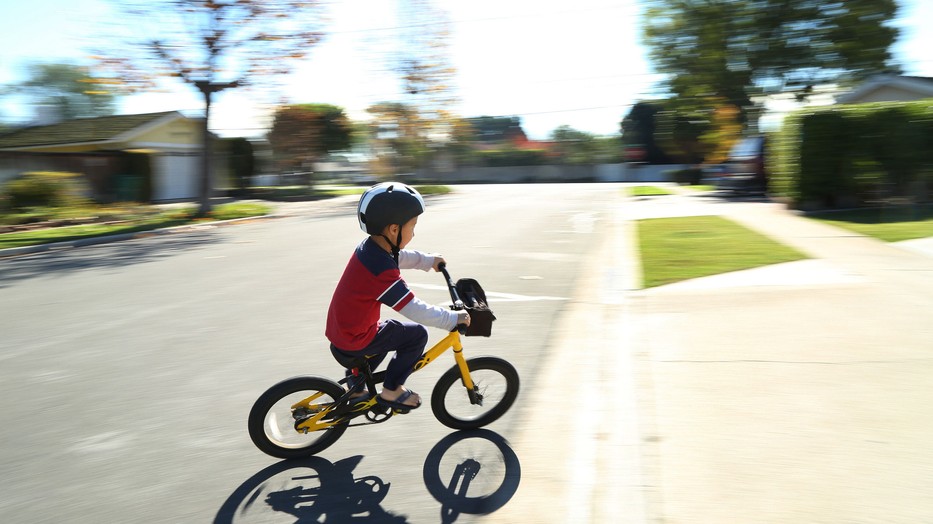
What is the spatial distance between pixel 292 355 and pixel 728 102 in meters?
32.4

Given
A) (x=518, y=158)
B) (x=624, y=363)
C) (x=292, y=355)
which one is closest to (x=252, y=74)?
(x=292, y=355)

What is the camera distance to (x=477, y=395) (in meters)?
4.32

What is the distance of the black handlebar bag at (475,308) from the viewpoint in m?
3.95

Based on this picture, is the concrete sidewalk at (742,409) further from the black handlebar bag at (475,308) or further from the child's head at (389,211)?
the child's head at (389,211)

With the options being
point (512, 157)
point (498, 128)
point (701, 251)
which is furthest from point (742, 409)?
point (498, 128)

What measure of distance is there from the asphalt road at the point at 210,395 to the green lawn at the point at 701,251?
47.3 inches

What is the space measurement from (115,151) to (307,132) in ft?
46.2

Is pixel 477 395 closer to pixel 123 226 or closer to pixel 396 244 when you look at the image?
pixel 396 244

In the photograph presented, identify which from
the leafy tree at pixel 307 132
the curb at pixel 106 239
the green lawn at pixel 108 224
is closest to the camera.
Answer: the curb at pixel 106 239

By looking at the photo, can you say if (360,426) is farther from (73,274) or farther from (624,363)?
(73,274)

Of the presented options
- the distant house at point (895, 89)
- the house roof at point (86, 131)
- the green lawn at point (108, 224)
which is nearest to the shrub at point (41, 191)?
the green lawn at point (108, 224)

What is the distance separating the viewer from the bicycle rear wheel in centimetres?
393

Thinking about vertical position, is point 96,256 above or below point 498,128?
below

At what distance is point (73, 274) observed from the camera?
11406 mm
